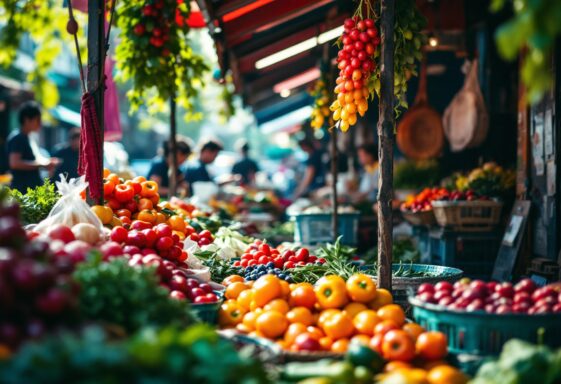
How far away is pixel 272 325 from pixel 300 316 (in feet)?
0.69

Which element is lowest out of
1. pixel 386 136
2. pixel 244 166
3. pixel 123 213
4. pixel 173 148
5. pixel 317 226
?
pixel 317 226

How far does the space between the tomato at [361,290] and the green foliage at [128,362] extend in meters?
1.47

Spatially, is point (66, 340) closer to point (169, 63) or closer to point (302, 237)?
point (169, 63)

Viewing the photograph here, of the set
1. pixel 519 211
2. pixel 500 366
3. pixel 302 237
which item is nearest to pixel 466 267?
pixel 519 211

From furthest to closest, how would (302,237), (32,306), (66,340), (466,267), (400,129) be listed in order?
(400,129) → (302,237) → (466,267) → (32,306) → (66,340)

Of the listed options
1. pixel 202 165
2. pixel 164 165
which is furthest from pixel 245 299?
pixel 202 165

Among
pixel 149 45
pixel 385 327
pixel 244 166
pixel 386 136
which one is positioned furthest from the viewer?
pixel 244 166

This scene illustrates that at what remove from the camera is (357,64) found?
448cm

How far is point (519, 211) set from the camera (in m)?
6.78

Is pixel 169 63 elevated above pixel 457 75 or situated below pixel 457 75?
below

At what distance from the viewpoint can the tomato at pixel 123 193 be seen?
18.8 ft

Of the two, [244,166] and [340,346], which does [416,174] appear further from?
[340,346]

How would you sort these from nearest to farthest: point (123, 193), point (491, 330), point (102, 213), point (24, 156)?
point (491, 330)
point (102, 213)
point (123, 193)
point (24, 156)

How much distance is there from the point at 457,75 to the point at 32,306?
36.2 feet
